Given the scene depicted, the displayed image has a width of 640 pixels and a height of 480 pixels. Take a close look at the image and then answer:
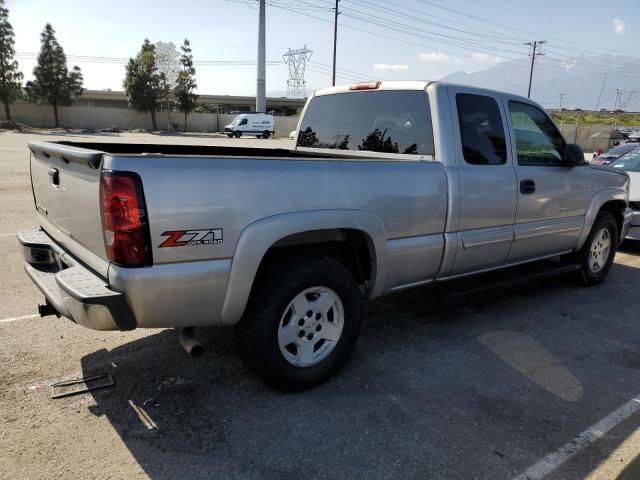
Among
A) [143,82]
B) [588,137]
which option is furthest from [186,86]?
[588,137]

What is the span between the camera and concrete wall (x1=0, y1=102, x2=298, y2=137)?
49.3m

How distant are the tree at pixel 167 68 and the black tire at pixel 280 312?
182 feet

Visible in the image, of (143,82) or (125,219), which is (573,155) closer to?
(125,219)

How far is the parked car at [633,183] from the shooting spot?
7.41 meters

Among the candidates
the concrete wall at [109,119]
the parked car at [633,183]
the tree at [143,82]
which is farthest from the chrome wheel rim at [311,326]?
the tree at [143,82]

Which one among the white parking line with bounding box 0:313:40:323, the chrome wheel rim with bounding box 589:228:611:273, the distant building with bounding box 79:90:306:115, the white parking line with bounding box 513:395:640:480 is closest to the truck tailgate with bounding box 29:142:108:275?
the white parking line with bounding box 0:313:40:323

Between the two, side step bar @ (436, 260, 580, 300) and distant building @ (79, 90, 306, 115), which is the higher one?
distant building @ (79, 90, 306, 115)

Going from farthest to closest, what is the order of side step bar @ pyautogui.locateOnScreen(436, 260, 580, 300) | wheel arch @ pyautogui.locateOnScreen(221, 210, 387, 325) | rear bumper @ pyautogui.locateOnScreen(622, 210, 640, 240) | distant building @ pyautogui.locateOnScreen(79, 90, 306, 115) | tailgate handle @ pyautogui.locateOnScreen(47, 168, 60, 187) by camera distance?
1. distant building @ pyautogui.locateOnScreen(79, 90, 306, 115)
2. rear bumper @ pyautogui.locateOnScreen(622, 210, 640, 240)
3. side step bar @ pyautogui.locateOnScreen(436, 260, 580, 300)
4. tailgate handle @ pyautogui.locateOnScreen(47, 168, 60, 187)
5. wheel arch @ pyautogui.locateOnScreen(221, 210, 387, 325)

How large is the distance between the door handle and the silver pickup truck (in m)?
0.02

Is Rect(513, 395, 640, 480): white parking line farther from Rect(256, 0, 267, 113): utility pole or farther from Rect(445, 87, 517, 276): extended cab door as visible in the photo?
Rect(256, 0, 267, 113): utility pole

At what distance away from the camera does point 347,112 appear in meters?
4.49

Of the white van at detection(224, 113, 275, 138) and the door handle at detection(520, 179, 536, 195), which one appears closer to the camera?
the door handle at detection(520, 179, 536, 195)

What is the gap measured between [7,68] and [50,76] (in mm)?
3532

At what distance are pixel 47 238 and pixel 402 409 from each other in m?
2.59
